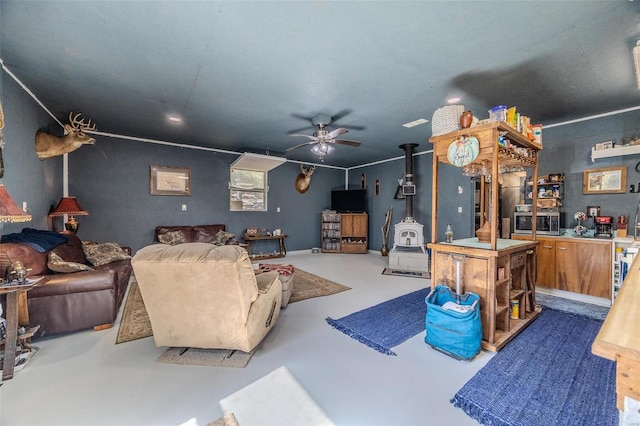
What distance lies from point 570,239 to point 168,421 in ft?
15.7

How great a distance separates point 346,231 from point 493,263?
520cm

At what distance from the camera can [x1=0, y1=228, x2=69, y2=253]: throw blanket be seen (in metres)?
2.51

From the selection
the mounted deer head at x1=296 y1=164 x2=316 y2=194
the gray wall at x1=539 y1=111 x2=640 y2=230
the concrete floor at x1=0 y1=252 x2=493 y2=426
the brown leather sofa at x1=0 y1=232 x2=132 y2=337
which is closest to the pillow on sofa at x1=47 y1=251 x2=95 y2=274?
the brown leather sofa at x1=0 y1=232 x2=132 y2=337

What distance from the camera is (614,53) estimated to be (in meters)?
2.30

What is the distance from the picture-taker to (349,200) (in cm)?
746

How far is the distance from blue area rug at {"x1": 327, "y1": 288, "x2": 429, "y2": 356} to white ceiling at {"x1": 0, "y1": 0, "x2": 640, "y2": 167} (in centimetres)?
260

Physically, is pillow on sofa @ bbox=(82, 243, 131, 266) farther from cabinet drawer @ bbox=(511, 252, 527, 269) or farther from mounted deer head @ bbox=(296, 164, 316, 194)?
cabinet drawer @ bbox=(511, 252, 527, 269)

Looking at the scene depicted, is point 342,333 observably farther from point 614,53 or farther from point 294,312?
point 614,53

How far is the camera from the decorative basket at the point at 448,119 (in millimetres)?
2512

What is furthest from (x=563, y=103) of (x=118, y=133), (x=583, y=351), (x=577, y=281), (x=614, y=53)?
(x=118, y=133)

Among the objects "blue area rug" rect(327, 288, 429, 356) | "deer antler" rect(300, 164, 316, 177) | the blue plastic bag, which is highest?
"deer antler" rect(300, 164, 316, 177)

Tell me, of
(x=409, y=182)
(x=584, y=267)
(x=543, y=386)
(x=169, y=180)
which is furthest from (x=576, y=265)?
(x=169, y=180)

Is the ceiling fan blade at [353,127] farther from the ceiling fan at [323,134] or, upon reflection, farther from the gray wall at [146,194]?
the gray wall at [146,194]

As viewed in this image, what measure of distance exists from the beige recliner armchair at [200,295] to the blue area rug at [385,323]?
1009mm
